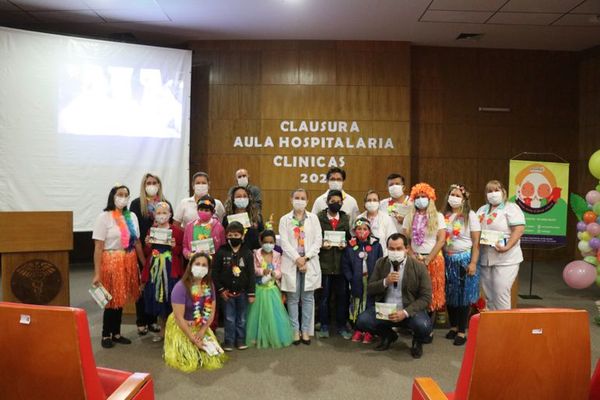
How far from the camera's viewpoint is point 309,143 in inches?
289

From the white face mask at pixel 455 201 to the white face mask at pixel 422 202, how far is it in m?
0.25

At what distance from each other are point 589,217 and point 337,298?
3184mm

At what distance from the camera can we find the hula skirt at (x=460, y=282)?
4109mm

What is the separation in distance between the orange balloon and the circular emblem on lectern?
5588mm

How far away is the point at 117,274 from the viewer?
3783mm

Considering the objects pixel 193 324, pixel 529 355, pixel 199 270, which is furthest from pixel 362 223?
pixel 529 355

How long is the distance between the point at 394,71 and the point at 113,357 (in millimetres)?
5820

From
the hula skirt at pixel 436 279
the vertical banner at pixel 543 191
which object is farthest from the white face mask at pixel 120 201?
the vertical banner at pixel 543 191

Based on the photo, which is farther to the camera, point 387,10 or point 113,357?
point 387,10

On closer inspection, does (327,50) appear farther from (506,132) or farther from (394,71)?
(506,132)

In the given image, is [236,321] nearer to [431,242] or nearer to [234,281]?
[234,281]

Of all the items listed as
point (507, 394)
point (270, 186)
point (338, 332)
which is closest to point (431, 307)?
point (338, 332)

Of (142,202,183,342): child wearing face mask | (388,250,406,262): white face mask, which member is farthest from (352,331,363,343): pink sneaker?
(142,202,183,342): child wearing face mask

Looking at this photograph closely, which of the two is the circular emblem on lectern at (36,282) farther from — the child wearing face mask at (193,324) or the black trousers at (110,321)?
the child wearing face mask at (193,324)
